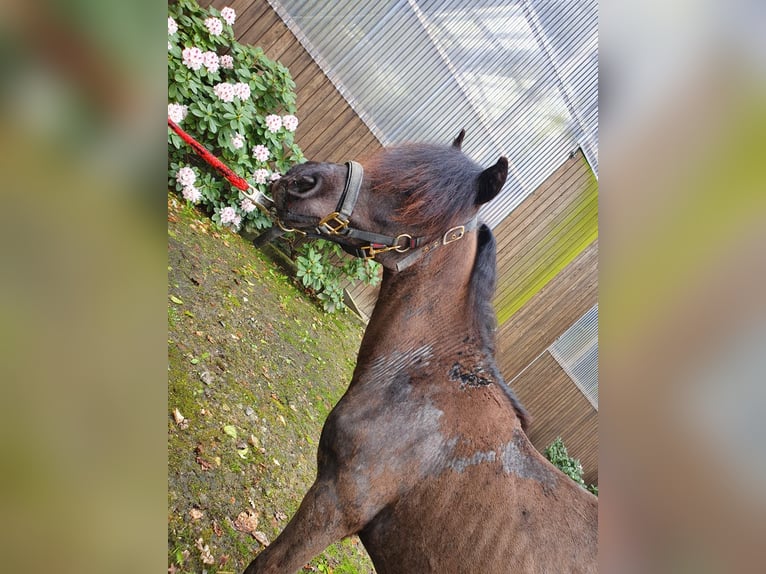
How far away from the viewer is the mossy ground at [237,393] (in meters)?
2.38

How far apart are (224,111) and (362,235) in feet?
9.04

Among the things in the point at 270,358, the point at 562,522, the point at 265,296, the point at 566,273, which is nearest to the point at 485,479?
the point at 562,522

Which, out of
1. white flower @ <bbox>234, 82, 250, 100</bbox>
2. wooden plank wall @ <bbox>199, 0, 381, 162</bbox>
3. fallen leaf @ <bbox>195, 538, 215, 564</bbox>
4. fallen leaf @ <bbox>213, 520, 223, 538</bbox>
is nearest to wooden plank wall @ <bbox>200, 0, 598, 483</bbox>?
wooden plank wall @ <bbox>199, 0, 381, 162</bbox>

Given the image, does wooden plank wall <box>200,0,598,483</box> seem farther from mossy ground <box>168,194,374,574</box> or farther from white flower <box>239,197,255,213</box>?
mossy ground <box>168,194,374,574</box>

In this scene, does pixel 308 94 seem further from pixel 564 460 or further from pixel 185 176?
pixel 564 460

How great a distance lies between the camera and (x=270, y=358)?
12.8 ft

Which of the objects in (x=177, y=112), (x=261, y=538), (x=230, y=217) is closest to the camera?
(x=261, y=538)

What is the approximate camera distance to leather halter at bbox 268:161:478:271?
1.70m

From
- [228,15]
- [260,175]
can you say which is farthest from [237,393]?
[228,15]

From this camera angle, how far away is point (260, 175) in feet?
13.6

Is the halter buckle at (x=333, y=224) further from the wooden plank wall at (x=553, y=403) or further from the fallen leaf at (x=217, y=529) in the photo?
the wooden plank wall at (x=553, y=403)

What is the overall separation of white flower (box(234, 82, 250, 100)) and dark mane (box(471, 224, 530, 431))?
106 inches
